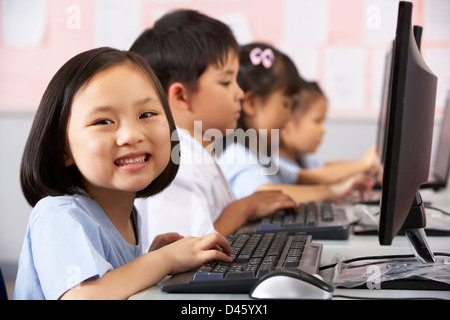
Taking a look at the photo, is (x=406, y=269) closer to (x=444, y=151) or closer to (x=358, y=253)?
(x=358, y=253)

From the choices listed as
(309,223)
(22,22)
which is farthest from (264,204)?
(22,22)

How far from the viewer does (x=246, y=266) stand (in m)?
0.61

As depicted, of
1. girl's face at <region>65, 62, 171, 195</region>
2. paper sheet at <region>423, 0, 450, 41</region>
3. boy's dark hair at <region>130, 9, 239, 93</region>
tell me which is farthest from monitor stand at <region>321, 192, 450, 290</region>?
paper sheet at <region>423, 0, 450, 41</region>

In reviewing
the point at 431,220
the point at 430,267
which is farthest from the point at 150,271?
the point at 431,220

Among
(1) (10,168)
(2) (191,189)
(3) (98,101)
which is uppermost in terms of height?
→ (3) (98,101)

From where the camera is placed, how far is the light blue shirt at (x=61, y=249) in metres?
0.57

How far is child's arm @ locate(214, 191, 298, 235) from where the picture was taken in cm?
99

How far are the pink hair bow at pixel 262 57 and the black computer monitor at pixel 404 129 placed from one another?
937 mm

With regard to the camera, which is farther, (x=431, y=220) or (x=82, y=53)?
(x=431, y=220)

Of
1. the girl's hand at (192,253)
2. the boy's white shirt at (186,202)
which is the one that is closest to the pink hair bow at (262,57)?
the boy's white shirt at (186,202)

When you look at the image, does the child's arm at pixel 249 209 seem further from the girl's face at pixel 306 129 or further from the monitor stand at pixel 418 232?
the girl's face at pixel 306 129
